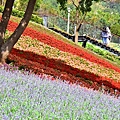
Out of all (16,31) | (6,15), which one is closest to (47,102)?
(16,31)

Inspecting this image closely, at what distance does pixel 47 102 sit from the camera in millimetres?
4984

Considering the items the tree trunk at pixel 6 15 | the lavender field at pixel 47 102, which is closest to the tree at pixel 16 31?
the tree trunk at pixel 6 15

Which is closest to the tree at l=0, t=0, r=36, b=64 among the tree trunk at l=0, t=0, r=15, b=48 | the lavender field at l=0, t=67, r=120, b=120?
the tree trunk at l=0, t=0, r=15, b=48

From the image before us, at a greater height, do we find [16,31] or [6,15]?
[6,15]

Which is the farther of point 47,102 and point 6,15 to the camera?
point 6,15

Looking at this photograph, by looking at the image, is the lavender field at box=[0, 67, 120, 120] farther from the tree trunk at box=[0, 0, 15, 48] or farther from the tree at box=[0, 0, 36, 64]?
the tree trunk at box=[0, 0, 15, 48]

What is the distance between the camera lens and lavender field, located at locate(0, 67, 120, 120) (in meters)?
Result: 4.40

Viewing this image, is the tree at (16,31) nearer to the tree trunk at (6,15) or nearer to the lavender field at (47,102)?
the tree trunk at (6,15)

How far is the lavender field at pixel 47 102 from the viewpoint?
4396 mm

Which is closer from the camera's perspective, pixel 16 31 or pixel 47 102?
pixel 47 102

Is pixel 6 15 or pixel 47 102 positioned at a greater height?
pixel 6 15

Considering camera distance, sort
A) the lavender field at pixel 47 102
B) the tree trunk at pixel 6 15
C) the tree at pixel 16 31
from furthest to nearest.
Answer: the tree trunk at pixel 6 15 → the tree at pixel 16 31 → the lavender field at pixel 47 102

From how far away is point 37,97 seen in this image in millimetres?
5219

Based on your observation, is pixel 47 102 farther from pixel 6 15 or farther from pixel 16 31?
pixel 6 15
